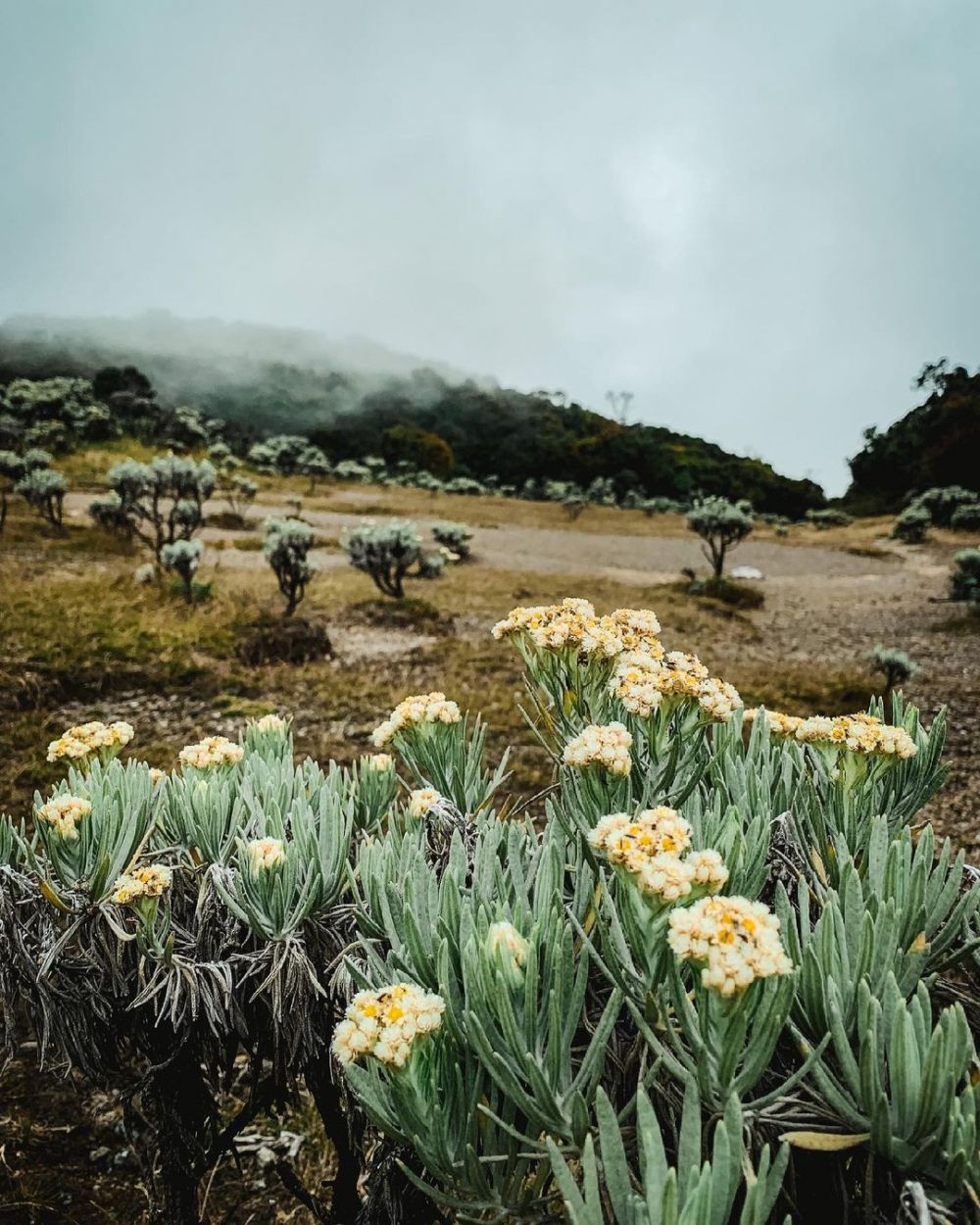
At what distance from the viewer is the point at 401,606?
9.54 meters

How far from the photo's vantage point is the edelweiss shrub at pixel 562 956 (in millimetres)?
731

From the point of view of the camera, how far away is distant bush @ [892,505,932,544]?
22.5 m

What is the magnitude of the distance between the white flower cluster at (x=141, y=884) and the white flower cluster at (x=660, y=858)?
0.78 m

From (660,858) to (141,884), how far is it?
2.89 feet

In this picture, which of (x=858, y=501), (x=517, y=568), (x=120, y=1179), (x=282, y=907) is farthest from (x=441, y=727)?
(x=858, y=501)

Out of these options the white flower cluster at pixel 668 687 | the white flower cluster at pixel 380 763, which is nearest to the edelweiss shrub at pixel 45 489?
the white flower cluster at pixel 380 763

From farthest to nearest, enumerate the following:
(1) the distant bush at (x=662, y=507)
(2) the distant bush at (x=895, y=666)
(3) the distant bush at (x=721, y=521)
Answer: (1) the distant bush at (x=662, y=507) → (3) the distant bush at (x=721, y=521) → (2) the distant bush at (x=895, y=666)

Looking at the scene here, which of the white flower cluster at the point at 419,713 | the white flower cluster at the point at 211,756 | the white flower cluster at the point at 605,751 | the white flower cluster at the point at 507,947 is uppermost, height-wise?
the white flower cluster at the point at 605,751

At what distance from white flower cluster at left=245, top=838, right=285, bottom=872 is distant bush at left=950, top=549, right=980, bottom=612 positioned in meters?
12.0

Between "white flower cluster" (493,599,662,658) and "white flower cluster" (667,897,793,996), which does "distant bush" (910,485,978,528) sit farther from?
"white flower cluster" (667,897,793,996)

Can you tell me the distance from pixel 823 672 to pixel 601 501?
28480 millimetres

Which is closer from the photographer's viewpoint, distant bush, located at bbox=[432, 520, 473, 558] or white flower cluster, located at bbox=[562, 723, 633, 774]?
white flower cluster, located at bbox=[562, 723, 633, 774]

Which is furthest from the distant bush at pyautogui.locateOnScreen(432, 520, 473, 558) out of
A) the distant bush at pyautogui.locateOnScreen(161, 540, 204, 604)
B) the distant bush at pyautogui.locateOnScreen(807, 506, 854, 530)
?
the distant bush at pyautogui.locateOnScreen(807, 506, 854, 530)

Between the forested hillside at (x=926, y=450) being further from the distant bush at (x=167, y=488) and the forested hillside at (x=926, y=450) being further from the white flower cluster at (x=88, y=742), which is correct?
the white flower cluster at (x=88, y=742)
